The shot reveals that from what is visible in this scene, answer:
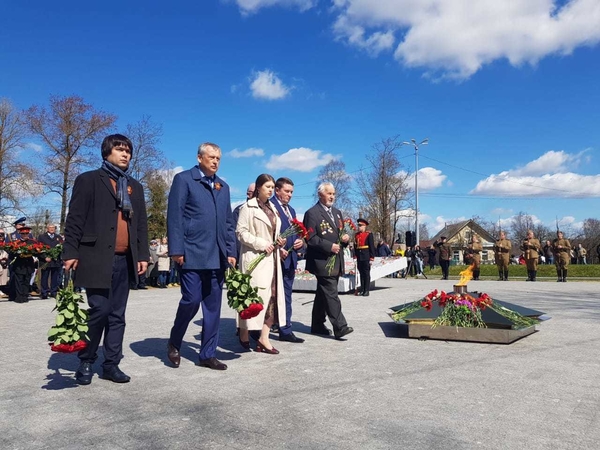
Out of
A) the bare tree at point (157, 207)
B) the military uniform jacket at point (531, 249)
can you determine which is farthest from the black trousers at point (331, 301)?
the bare tree at point (157, 207)

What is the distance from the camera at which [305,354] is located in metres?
5.79

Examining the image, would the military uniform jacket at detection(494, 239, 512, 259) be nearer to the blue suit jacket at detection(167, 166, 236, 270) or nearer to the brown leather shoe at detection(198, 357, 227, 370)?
the blue suit jacket at detection(167, 166, 236, 270)

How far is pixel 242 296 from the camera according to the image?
5.34 meters

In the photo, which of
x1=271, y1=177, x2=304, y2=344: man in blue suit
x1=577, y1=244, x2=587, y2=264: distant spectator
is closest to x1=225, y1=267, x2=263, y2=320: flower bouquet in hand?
x1=271, y1=177, x2=304, y2=344: man in blue suit

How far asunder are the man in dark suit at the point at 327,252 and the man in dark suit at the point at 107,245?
254 centimetres

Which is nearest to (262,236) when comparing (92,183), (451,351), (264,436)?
(92,183)

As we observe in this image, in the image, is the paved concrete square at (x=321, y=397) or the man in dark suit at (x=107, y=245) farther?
the man in dark suit at (x=107, y=245)

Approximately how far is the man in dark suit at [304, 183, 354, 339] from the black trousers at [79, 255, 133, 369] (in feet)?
8.89

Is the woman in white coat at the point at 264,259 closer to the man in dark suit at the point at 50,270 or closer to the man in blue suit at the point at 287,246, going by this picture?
the man in blue suit at the point at 287,246

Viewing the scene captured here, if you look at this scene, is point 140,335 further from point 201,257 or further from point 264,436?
point 264,436

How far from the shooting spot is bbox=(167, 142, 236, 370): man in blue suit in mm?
4996

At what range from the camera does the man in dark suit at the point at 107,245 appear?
4.40 m

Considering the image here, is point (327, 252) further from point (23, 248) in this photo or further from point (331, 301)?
point (23, 248)

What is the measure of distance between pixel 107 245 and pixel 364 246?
9870 mm
